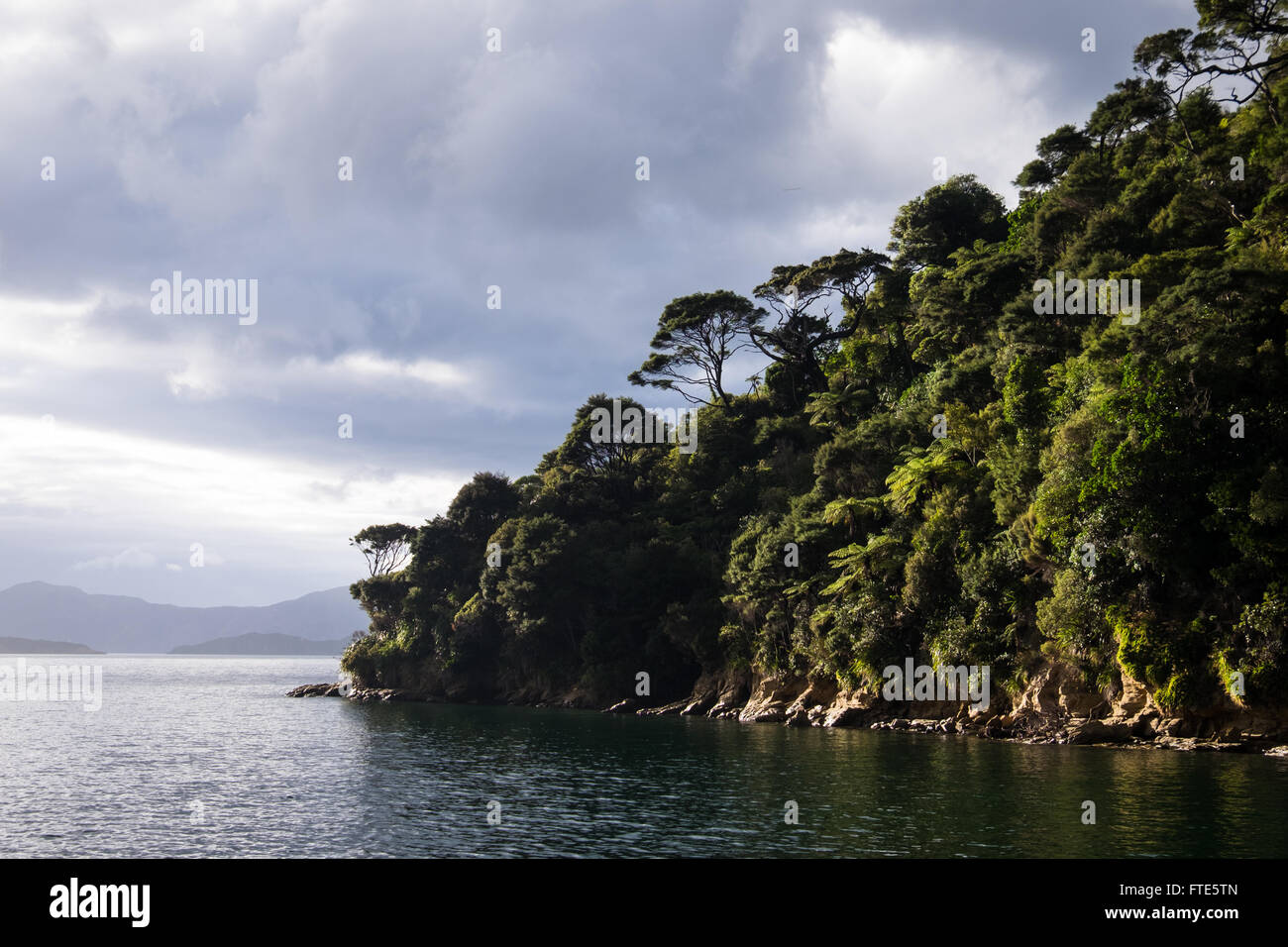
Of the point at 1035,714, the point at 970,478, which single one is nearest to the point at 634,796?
the point at 1035,714

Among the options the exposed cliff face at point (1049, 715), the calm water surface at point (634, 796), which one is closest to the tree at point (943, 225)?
the exposed cliff face at point (1049, 715)

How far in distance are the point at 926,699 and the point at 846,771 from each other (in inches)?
673

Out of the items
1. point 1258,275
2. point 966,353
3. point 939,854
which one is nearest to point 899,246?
point 966,353

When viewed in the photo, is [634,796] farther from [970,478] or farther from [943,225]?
[943,225]

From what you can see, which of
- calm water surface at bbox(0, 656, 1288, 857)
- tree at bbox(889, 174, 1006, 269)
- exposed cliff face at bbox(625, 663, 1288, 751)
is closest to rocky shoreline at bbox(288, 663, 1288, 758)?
exposed cliff face at bbox(625, 663, 1288, 751)

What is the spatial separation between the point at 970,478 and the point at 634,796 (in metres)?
27.9

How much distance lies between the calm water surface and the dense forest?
6.52 meters

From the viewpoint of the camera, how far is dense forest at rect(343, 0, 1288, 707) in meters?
33.3

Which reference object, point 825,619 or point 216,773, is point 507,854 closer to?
point 216,773

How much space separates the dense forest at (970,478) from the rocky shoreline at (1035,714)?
41.6 inches

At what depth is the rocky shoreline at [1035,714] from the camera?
Answer: 108ft

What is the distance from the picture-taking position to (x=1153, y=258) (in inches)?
1537

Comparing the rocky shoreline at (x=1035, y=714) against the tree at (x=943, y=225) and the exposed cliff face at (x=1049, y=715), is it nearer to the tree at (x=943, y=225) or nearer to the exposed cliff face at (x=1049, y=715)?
the exposed cliff face at (x=1049, y=715)

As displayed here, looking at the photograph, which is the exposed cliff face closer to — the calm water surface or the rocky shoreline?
the rocky shoreline
